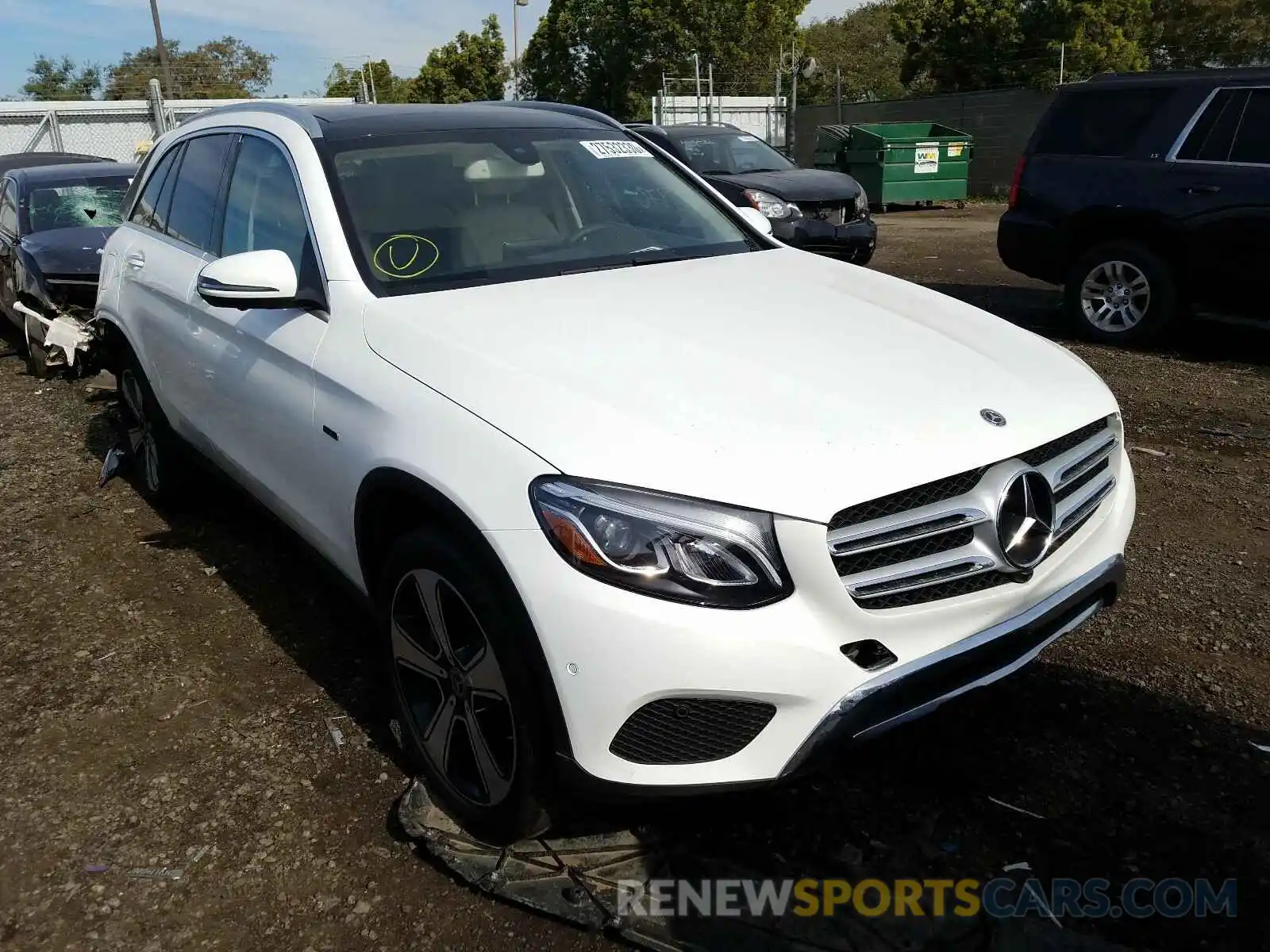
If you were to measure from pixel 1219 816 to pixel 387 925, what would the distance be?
2.05 meters

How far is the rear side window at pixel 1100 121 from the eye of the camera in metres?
7.15

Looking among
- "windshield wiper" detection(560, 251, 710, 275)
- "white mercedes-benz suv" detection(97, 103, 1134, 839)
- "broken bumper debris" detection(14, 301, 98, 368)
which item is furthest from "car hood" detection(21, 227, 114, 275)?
"windshield wiper" detection(560, 251, 710, 275)

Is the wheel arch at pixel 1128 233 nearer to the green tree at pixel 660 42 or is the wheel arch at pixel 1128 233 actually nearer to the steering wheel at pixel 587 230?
the steering wheel at pixel 587 230

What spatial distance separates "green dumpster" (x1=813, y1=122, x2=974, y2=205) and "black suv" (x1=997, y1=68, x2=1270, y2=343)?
11.4 meters

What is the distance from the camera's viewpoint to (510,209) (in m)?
3.44

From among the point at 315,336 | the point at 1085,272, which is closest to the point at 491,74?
the point at 1085,272

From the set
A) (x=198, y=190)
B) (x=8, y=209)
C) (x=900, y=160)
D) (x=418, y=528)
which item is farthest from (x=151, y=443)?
(x=900, y=160)

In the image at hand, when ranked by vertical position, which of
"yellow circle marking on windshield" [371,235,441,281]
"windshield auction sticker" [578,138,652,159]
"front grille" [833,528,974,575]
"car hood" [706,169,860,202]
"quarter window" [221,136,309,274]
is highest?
"windshield auction sticker" [578,138,652,159]

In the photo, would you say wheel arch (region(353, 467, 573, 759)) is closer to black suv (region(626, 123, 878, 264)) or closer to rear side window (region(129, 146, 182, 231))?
rear side window (region(129, 146, 182, 231))

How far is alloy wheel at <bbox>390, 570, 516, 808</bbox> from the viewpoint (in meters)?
2.37

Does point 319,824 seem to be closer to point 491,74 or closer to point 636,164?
point 636,164

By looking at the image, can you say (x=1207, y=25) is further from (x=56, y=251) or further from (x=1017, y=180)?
(x=56, y=251)

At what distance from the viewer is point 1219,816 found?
2590mm

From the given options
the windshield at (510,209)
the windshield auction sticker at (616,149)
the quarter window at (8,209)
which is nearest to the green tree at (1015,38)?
the quarter window at (8,209)
